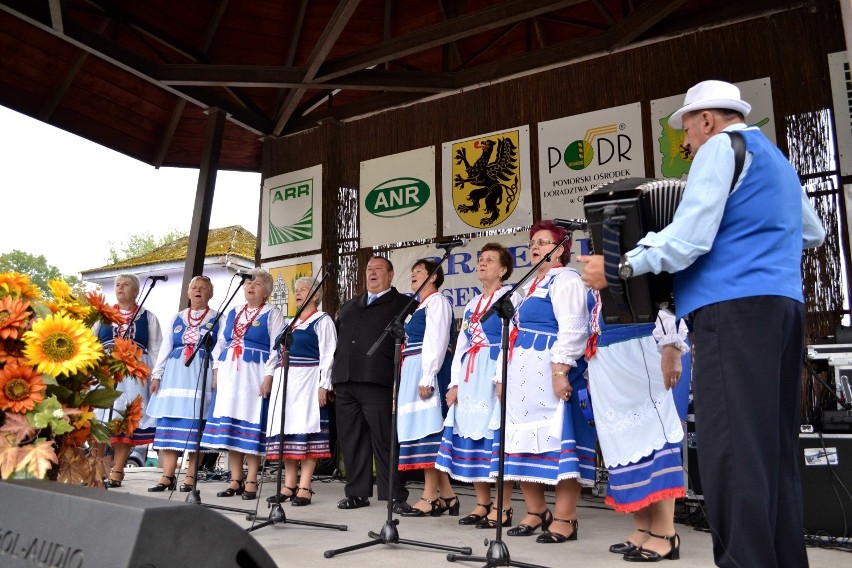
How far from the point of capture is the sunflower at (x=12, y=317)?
151 cm

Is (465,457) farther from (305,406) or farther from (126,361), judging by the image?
(126,361)

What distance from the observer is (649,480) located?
9.91 feet

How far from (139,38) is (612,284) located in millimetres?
6021

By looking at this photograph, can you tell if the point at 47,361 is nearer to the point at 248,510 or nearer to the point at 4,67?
the point at 248,510

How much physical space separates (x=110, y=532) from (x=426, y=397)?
11.7 feet

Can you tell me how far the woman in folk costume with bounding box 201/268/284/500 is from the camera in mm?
5000

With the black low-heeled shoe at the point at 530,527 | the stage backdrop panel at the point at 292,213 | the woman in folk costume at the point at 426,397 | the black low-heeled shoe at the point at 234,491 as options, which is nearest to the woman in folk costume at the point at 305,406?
the black low-heeled shoe at the point at 234,491

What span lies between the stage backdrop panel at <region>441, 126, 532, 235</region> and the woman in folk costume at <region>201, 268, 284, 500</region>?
2.03m

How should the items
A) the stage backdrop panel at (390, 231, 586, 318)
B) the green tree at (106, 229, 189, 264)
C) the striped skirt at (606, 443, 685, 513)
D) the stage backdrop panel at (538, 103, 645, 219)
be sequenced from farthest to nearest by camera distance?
the green tree at (106, 229, 189, 264) < the stage backdrop panel at (390, 231, 586, 318) < the stage backdrop panel at (538, 103, 645, 219) < the striped skirt at (606, 443, 685, 513)

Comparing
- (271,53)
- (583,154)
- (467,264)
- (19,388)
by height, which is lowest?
(19,388)

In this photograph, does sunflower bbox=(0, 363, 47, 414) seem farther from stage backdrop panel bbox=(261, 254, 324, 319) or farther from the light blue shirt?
stage backdrop panel bbox=(261, 254, 324, 319)

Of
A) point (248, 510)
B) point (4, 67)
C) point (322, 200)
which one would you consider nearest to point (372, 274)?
point (248, 510)

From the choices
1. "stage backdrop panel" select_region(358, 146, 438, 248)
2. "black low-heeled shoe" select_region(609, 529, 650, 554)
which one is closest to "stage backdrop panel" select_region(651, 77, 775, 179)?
"stage backdrop panel" select_region(358, 146, 438, 248)

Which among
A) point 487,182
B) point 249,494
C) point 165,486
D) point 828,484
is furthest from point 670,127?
point 165,486
